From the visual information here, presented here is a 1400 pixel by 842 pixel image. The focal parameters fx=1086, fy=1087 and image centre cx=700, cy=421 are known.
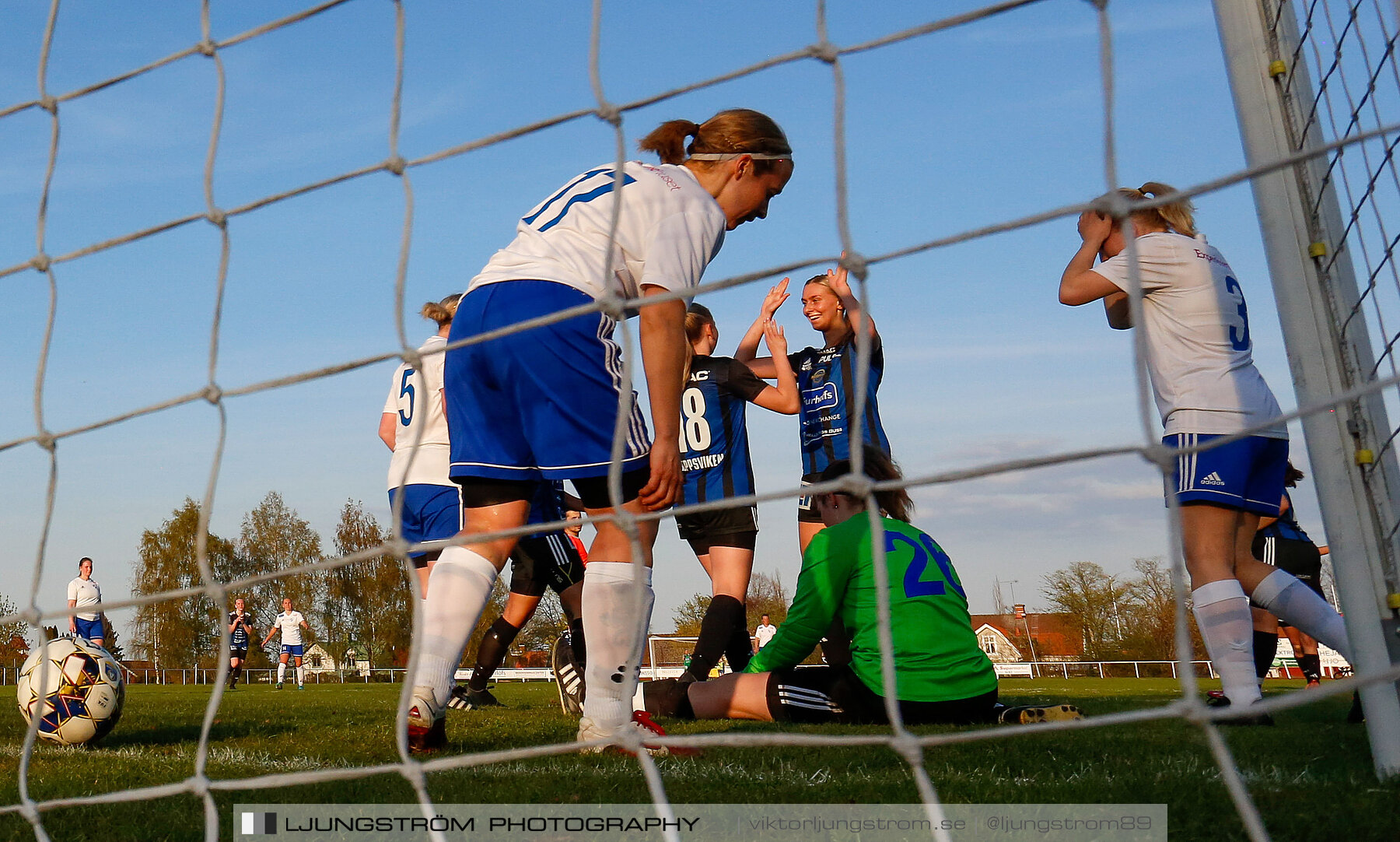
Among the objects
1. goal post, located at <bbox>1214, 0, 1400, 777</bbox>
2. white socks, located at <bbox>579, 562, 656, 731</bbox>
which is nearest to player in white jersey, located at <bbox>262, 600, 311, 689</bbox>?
white socks, located at <bbox>579, 562, 656, 731</bbox>

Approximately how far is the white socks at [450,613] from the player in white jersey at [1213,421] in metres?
1.83

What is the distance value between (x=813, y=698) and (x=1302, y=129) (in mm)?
2389

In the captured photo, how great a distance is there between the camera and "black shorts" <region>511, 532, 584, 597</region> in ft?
17.1

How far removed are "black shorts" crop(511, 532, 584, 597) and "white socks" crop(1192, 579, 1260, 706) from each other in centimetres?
286

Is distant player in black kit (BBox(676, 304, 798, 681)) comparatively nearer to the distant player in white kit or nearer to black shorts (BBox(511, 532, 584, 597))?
black shorts (BBox(511, 532, 584, 597))

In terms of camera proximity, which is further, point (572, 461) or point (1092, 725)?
point (572, 461)

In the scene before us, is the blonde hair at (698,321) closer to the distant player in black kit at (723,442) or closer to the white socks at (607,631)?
the distant player in black kit at (723,442)

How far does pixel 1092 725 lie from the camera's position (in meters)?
1.36

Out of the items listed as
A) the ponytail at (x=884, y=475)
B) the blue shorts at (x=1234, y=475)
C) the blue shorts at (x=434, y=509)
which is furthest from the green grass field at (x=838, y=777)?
the blue shorts at (x=434, y=509)

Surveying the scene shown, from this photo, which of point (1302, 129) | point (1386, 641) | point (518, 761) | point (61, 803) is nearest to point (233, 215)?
point (61, 803)

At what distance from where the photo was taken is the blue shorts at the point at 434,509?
200 inches

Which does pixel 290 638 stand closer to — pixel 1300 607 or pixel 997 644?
pixel 1300 607

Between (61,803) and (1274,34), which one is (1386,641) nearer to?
(1274,34)

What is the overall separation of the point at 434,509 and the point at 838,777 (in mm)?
3215
